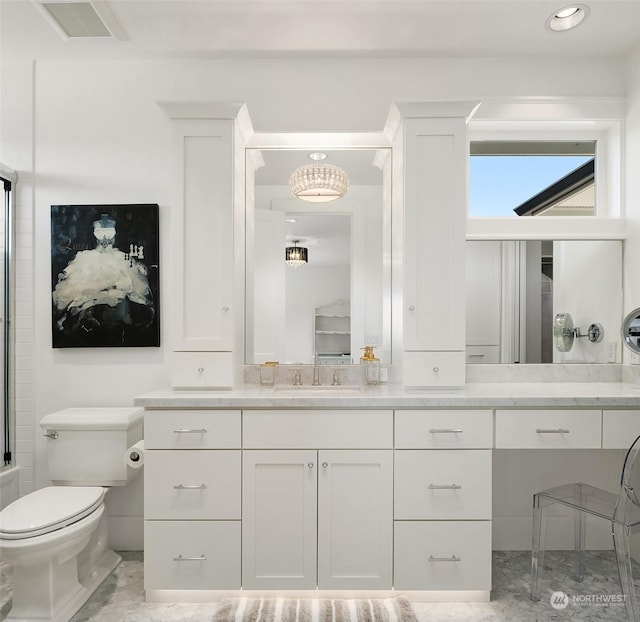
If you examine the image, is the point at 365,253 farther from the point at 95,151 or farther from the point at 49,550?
the point at 49,550

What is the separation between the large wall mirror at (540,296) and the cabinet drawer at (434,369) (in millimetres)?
428

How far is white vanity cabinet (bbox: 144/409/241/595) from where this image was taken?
1.92 m

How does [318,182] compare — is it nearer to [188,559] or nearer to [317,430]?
[317,430]

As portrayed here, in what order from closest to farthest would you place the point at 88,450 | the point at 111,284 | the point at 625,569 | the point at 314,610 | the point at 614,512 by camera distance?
the point at 625,569, the point at 614,512, the point at 314,610, the point at 88,450, the point at 111,284

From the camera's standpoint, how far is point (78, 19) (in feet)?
6.99

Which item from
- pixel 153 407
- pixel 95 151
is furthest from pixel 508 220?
pixel 95 151

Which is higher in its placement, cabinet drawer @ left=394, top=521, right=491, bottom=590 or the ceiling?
the ceiling

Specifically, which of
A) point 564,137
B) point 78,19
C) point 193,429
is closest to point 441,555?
point 193,429

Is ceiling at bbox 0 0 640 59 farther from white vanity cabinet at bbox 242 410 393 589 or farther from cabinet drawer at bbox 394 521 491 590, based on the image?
cabinet drawer at bbox 394 521 491 590

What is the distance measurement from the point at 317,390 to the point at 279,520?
2.01 ft

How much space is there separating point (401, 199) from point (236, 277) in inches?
34.6

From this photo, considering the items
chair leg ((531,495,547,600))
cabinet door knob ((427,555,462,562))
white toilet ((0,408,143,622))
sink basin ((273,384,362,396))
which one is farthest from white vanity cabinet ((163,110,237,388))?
chair leg ((531,495,547,600))

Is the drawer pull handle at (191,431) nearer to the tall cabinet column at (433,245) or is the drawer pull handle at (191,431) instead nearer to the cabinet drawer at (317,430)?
the cabinet drawer at (317,430)

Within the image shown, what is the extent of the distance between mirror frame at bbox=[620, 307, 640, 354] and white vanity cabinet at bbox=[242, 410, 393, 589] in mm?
1385
